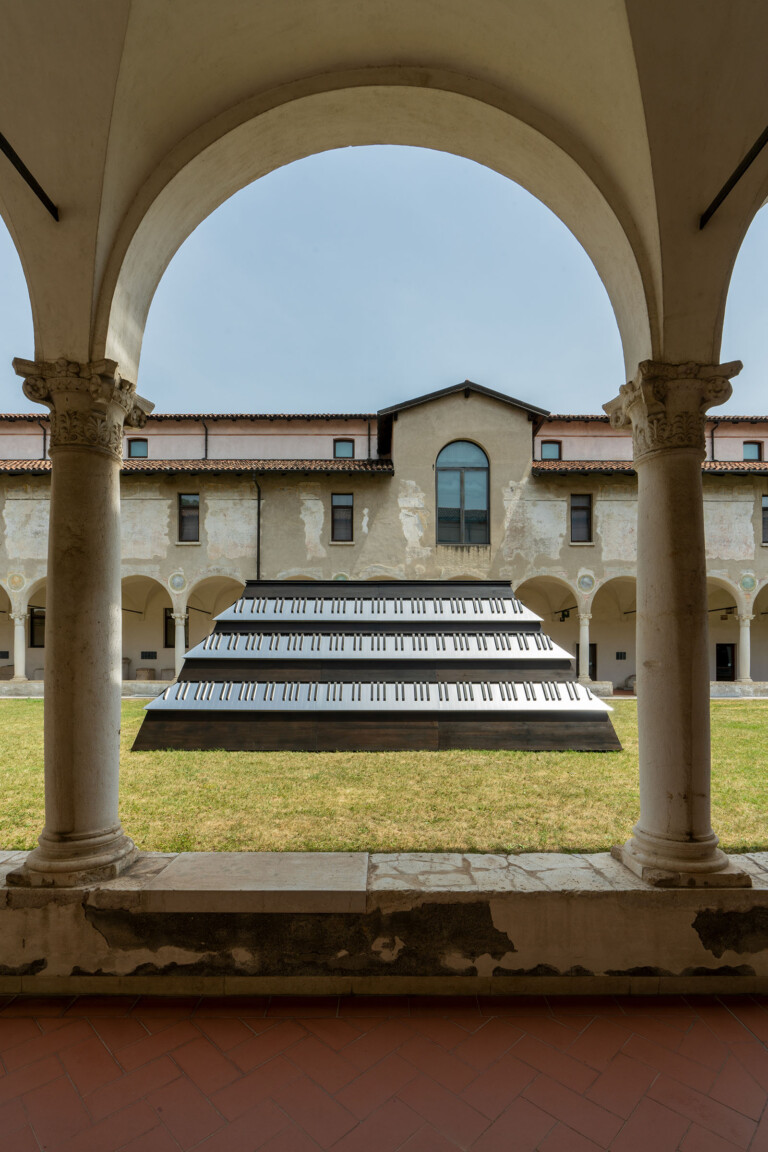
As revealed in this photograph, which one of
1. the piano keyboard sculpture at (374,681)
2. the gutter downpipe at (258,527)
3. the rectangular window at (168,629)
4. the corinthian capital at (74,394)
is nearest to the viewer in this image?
the corinthian capital at (74,394)

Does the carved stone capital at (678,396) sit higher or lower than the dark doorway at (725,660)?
higher

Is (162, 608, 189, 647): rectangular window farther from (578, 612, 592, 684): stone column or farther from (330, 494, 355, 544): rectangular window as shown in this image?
(578, 612, 592, 684): stone column

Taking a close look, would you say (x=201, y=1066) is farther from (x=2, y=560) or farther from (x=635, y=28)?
(x=2, y=560)

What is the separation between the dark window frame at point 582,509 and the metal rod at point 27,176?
2082 cm

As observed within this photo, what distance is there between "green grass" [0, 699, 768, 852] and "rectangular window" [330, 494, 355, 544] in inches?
570

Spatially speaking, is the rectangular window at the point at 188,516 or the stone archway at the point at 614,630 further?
the stone archway at the point at 614,630

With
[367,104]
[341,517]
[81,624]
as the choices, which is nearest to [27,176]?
[367,104]

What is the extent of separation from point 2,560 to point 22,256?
2140 centimetres

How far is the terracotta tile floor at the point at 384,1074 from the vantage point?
218cm

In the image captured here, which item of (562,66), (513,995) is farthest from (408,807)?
(562,66)

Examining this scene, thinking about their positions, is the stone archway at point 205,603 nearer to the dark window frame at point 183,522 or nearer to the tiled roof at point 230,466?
the dark window frame at point 183,522

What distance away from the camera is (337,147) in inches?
168

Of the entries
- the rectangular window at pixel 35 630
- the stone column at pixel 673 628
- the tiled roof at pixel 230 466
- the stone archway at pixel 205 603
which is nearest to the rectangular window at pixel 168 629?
the stone archway at pixel 205 603

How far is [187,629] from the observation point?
25.4 metres
